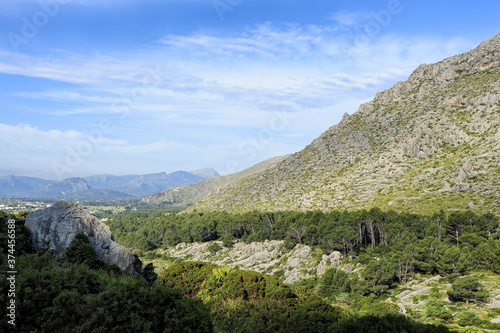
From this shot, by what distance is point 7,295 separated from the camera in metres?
10.4

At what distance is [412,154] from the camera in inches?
4429

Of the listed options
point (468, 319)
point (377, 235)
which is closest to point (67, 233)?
point (468, 319)

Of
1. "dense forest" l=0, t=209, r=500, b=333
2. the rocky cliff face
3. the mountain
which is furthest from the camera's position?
the mountain

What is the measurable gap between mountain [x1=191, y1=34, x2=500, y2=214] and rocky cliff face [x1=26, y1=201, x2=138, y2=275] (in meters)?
85.3

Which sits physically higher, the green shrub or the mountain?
the mountain

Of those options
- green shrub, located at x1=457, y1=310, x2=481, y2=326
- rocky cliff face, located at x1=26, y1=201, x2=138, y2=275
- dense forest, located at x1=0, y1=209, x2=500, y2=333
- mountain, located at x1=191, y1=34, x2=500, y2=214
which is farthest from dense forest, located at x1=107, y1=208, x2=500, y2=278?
rocky cliff face, located at x1=26, y1=201, x2=138, y2=275

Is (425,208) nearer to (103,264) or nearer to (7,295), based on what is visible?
(103,264)

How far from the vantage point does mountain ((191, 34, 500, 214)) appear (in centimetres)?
8719

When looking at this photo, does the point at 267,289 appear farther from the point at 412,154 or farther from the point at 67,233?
the point at 412,154

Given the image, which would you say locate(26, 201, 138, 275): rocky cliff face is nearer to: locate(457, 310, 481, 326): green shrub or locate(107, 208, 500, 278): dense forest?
locate(457, 310, 481, 326): green shrub

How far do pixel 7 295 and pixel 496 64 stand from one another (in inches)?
6524

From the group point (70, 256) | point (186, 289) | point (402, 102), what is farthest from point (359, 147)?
point (70, 256)

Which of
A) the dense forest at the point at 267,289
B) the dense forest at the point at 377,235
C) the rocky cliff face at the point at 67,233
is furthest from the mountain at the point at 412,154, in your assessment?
the rocky cliff face at the point at 67,233

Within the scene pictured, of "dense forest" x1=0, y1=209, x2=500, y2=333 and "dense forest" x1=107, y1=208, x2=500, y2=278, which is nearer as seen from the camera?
"dense forest" x1=0, y1=209, x2=500, y2=333
